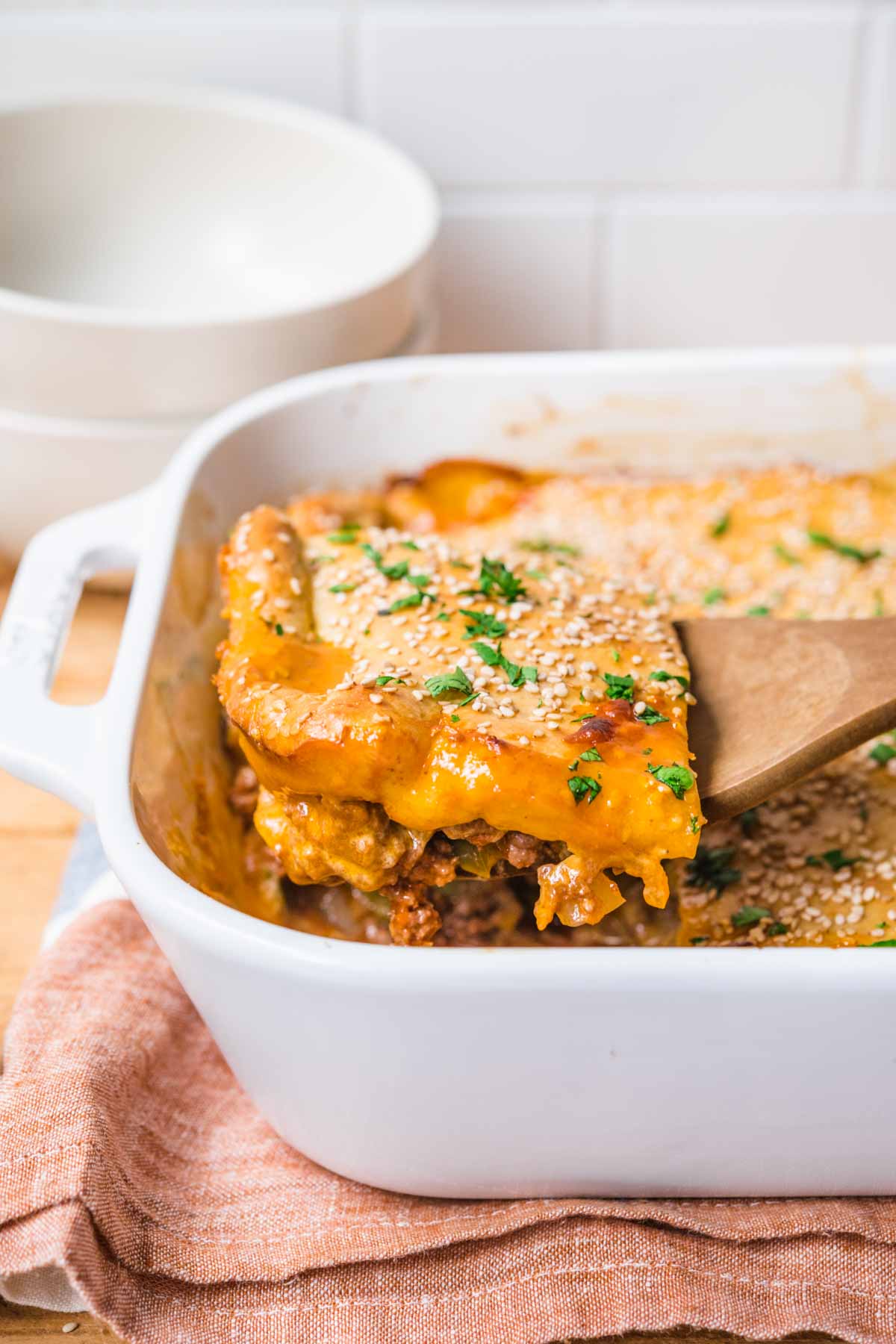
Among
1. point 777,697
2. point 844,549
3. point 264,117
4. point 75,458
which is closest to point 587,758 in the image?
point 777,697

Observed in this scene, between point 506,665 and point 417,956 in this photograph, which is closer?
point 417,956

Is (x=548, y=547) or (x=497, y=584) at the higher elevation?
(x=497, y=584)

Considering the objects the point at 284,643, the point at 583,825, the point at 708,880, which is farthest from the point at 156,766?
the point at 708,880

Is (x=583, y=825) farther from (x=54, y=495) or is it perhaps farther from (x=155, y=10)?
(x=155, y=10)

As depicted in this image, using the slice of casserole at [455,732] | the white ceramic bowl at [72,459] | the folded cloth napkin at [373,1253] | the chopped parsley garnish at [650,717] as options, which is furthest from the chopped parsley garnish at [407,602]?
the white ceramic bowl at [72,459]

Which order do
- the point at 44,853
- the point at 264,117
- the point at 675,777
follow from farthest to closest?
the point at 264,117, the point at 44,853, the point at 675,777

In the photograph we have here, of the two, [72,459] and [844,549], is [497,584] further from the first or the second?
[72,459]

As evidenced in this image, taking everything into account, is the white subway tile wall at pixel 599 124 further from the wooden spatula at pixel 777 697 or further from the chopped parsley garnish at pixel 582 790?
the chopped parsley garnish at pixel 582 790
